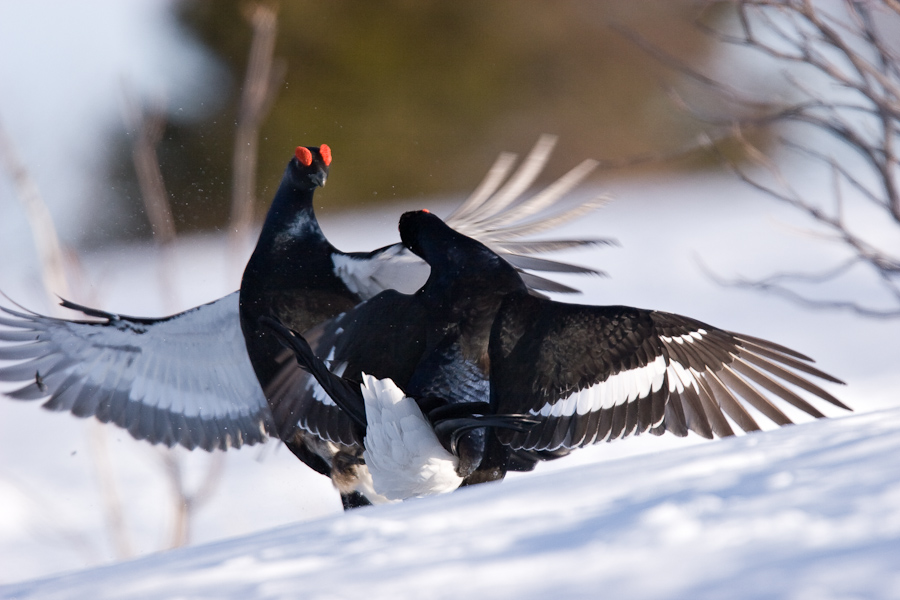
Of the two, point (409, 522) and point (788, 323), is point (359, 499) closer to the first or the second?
point (409, 522)

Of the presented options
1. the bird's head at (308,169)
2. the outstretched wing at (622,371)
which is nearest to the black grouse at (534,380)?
the outstretched wing at (622,371)

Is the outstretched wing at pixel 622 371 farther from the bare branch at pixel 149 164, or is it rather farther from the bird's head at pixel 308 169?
the bare branch at pixel 149 164

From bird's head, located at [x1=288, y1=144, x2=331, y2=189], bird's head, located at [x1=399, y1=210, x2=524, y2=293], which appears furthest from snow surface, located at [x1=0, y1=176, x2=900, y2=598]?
bird's head, located at [x1=288, y1=144, x2=331, y2=189]

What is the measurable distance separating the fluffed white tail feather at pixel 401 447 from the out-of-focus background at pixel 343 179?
0.85m

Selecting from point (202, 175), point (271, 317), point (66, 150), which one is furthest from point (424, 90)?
point (271, 317)

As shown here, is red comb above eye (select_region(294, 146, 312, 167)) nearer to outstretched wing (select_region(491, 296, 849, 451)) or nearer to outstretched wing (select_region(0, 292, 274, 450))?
outstretched wing (select_region(0, 292, 274, 450))

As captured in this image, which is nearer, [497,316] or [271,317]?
[497,316]

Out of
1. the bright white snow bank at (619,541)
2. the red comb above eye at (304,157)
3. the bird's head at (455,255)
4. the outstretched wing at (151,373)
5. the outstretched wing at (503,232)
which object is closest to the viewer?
the bright white snow bank at (619,541)

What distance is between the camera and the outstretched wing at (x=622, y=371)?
147 centimetres

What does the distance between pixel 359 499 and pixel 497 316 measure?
57cm

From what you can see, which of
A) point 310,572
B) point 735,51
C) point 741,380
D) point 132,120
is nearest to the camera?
point 310,572

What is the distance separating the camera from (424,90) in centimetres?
572

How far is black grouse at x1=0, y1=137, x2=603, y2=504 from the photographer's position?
177cm

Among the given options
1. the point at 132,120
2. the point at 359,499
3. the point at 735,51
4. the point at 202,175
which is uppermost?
the point at 735,51
